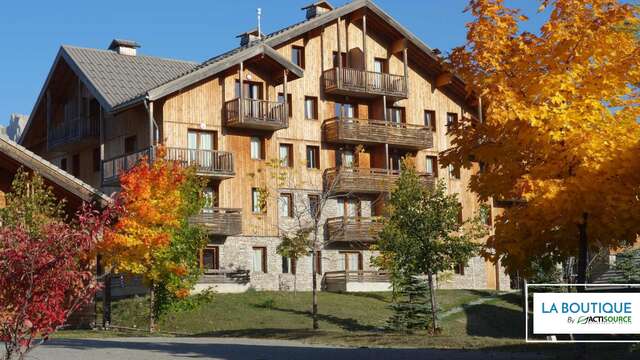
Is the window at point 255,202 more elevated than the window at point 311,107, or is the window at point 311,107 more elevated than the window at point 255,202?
the window at point 311,107

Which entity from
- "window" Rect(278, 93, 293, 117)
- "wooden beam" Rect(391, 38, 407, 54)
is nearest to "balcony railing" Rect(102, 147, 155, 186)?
"window" Rect(278, 93, 293, 117)

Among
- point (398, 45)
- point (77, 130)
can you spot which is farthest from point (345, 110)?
point (77, 130)

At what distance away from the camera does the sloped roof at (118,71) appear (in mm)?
48438

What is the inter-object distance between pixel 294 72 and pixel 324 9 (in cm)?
785

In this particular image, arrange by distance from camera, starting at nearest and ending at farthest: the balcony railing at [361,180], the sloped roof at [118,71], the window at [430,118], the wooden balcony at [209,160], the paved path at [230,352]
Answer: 1. the paved path at [230,352]
2. the wooden balcony at [209,160]
3. the sloped roof at [118,71]
4. the balcony railing at [361,180]
5. the window at [430,118]

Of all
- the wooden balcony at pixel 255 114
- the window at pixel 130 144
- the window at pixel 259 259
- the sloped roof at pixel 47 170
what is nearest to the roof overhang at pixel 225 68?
the wooden balcony at pixel 255 114

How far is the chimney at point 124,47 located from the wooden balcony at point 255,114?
1093 cm

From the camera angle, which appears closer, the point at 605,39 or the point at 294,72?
the point at 605,39

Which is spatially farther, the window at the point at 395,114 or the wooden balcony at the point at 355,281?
the window at the point at 395,114

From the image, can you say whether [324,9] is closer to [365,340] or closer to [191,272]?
[191,272]

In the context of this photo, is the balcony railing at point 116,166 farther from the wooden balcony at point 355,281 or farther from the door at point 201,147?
the wooden balcony at point 355,281

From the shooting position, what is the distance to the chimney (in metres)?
54.8

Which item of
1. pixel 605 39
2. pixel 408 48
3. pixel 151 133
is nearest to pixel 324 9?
pixel 408 48

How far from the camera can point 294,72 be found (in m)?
48.0
